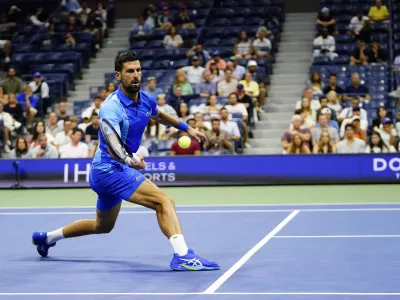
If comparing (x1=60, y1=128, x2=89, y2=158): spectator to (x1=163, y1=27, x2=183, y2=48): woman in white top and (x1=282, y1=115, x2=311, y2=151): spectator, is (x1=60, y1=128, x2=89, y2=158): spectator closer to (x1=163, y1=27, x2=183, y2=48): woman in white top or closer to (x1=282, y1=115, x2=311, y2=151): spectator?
(x1=282, y1=115, x2=311, y2=151): spectator

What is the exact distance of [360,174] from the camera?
16297mm

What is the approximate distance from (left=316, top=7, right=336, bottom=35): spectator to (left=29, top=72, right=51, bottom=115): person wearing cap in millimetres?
6596

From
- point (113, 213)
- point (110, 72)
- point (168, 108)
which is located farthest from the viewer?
point (110, 72)

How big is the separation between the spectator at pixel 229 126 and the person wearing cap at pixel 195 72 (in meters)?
2.72

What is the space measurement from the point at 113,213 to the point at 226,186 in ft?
27.9

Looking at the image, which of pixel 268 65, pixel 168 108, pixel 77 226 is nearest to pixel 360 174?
pixel 168 108

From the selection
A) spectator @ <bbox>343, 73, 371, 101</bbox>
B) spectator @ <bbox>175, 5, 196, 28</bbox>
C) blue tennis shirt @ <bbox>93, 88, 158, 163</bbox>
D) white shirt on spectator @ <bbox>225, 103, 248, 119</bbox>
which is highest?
spectator @ <bbox>175, 5, 196, 28</bbox>

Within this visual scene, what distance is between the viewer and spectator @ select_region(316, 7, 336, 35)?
70.6 ft

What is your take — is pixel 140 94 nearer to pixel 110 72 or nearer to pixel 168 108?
pixel 168 108

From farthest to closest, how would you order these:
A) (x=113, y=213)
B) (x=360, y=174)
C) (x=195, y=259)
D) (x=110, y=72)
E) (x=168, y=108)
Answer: (x=110, y=72)
(x=168, y=108)
(x=360, y=174)
(x=113, y=213)
(x=195, y=259)

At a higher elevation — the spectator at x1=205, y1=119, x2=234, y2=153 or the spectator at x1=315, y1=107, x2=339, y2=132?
the spectator at x1=315, y1=107, x2=339, y2=132

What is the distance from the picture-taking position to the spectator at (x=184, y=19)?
910 inches

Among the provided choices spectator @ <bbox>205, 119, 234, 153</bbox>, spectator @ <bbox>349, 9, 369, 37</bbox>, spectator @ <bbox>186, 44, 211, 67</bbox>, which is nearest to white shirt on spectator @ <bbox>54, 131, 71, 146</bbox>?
spectator @ <bbox>205, 119, 234, 153</bbox>

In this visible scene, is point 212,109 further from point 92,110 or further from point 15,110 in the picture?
point 15,110
